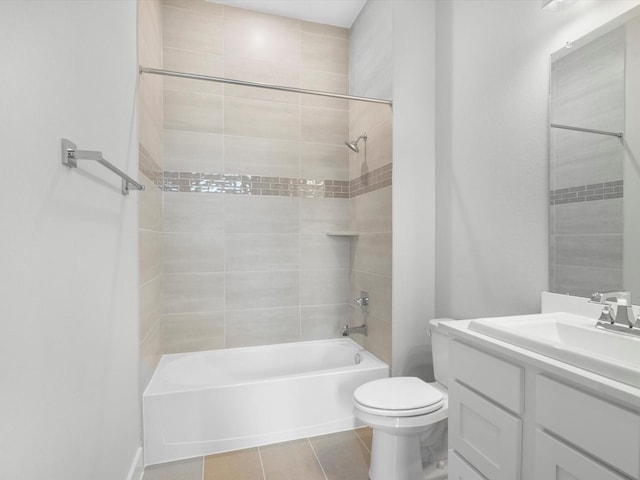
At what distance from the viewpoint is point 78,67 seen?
955 millimetres

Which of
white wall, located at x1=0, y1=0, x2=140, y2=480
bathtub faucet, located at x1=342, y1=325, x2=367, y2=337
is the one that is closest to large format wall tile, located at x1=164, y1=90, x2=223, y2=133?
white wall, located at x1=0, y1=0, x2=140, y2=480

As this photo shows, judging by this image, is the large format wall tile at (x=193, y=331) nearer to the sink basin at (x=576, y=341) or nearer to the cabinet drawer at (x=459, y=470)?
the cabinet drawer at (x=459, y=470)

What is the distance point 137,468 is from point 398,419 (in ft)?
4.38

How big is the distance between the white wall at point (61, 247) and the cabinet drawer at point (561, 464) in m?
1.19

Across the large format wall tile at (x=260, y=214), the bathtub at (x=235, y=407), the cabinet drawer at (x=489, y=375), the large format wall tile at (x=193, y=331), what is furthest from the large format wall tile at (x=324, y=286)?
the cabinet drawer at (x=489, y=375)

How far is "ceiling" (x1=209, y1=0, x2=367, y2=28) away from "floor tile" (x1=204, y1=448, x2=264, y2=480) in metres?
3.13

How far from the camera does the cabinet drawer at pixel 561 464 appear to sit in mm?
721

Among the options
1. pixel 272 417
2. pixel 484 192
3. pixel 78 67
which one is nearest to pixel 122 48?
pixel 78 67

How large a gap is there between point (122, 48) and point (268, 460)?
221 centimetres

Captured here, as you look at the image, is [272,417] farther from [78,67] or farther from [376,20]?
[376,20]

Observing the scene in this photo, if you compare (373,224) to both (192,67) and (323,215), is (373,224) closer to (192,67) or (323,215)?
(323,215)

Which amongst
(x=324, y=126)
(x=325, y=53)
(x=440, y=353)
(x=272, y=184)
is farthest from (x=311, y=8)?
(x=440, y=353)

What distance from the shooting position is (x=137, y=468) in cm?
164

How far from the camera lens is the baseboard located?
5.06ft
